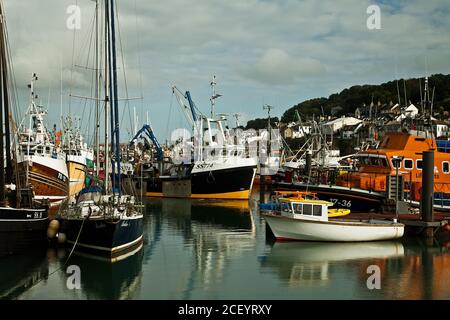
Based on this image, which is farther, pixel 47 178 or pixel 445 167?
pixel 47 178

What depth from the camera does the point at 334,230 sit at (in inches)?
982

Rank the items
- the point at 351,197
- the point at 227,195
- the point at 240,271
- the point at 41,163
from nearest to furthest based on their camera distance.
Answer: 1. the point at 240,271
2. the point at 351,197
3. the point at 41,163
4. the point at 227,195

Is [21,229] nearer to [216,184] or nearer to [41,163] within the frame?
[41,163]

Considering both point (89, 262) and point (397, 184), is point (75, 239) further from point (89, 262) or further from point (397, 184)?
point (397, 184)

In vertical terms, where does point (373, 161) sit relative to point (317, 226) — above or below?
above

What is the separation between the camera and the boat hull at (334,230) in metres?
24.9

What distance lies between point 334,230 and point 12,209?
47.4 ft

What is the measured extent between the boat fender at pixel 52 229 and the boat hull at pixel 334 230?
386 inches

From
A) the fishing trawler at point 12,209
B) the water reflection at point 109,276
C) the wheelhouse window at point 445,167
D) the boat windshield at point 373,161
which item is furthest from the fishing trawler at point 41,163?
the wheelhouse window at point 445,167

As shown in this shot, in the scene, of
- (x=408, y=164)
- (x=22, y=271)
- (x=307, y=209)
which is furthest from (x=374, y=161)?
(x=22, y=271)

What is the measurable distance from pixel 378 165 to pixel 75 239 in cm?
1991

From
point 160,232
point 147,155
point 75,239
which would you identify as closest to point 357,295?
point 75,239

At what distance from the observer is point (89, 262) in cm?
2103
